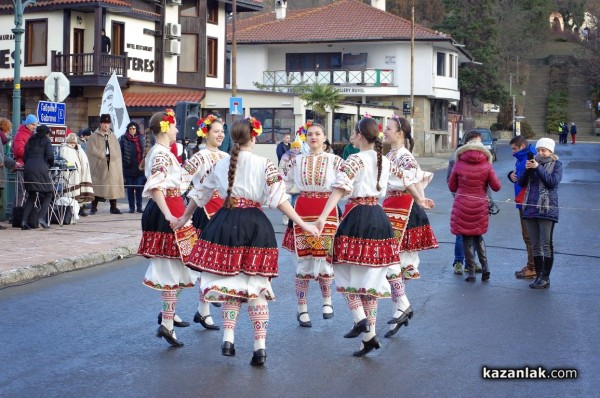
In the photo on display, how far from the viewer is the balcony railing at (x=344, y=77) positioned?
60.1m

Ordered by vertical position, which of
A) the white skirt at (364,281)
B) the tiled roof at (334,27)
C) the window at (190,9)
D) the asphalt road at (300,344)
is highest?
the tiled roof at (334,27)

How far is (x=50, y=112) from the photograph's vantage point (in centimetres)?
1916

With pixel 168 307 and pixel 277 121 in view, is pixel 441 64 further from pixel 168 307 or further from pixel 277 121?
pixel 168 307

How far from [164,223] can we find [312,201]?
1588mm

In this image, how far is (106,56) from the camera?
128ft

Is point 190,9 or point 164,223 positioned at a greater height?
point 190,9

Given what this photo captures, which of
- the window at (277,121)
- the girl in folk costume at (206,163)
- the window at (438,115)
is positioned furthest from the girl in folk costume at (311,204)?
the window at (438,115)

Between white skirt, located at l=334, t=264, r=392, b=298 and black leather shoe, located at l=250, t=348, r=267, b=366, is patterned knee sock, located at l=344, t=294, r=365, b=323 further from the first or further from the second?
black leather shoe, located at l=250, t=348, r=267, b=366

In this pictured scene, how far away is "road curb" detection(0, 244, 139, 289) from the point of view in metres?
11.9

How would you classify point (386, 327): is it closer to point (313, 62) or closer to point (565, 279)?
point (565, 279)

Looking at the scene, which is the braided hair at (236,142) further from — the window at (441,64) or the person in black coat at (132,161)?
the window at (441,64)

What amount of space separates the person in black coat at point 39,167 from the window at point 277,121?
2678 cm

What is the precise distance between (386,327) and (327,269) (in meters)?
0.77

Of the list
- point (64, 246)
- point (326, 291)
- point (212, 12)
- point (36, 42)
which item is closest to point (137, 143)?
point (64, 246)
